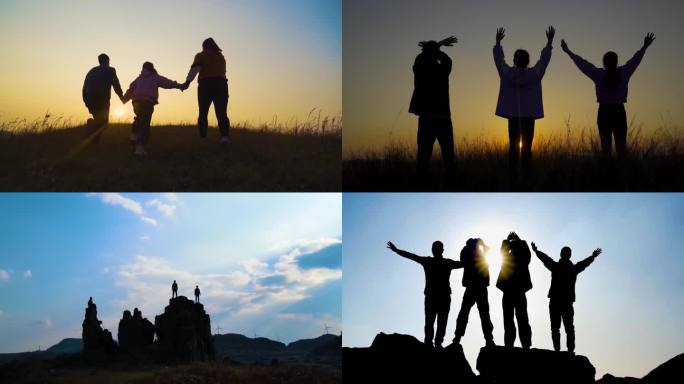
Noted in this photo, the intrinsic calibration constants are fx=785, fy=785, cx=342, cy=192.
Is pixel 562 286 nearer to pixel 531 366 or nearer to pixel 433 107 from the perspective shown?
pixel 531 366

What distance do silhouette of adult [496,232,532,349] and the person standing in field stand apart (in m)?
8.55

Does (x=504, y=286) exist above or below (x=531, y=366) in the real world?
above

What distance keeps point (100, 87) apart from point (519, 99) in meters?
9.79

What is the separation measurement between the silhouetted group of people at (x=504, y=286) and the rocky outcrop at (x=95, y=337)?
16.1 metres

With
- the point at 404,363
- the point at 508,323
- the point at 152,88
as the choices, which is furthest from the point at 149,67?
the point at 508,323

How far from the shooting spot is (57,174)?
1822 centimetres

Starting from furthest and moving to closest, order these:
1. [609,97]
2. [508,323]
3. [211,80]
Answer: [211,80] < [609,97] < [508,323]

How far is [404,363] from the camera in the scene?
1402cm

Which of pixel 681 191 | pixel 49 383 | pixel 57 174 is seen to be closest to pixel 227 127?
pixel 57 174

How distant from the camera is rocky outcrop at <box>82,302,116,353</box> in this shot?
26.7 meters

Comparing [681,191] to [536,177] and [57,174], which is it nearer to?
[536,177]

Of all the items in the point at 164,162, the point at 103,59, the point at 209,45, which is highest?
the point at 209,45

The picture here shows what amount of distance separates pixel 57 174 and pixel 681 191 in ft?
45.2

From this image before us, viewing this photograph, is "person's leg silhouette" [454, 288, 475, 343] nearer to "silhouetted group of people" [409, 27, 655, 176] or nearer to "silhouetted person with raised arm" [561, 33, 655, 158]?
"silhouetted group of people" [409, 27, 655, 176]
